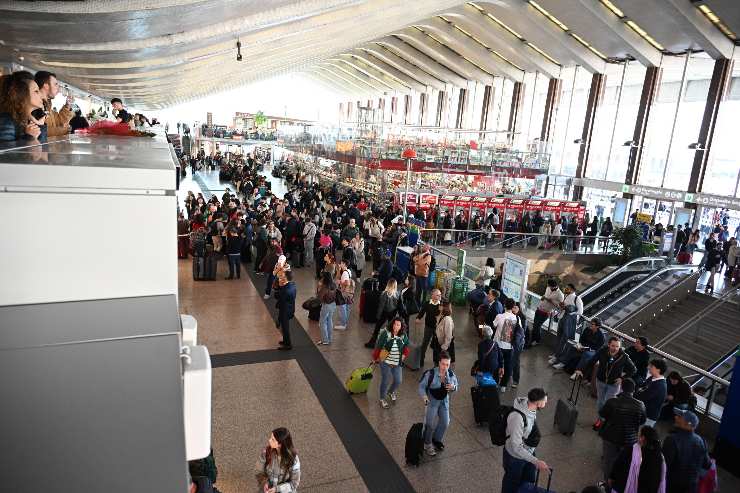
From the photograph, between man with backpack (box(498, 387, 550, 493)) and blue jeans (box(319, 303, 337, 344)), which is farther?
blue jeans (box(319, 303, 337, 344))

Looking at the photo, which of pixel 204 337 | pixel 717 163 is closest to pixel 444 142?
pixel 717 163

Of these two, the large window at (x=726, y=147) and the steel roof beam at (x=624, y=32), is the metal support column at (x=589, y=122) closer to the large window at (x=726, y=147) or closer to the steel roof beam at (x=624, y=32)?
the steel roof beam at (x=624, y=32)

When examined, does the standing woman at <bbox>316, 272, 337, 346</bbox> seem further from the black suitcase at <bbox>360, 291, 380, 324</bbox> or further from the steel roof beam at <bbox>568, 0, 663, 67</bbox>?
the steel roof beam at <bbox>568, 0, 663, 67</bbox>

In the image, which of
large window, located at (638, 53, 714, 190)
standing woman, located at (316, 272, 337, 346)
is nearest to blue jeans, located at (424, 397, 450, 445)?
standing woman, located at (316, 272, 337, 346)

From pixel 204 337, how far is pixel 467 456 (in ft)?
15.8

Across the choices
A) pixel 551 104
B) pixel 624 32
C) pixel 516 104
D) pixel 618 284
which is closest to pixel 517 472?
pixel 618 284

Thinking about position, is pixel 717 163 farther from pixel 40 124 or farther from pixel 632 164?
pixel 40 124

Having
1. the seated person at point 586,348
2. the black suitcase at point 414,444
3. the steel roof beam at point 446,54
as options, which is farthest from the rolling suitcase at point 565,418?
the steel roof beam at point 446,54

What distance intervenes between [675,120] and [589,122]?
5538mm

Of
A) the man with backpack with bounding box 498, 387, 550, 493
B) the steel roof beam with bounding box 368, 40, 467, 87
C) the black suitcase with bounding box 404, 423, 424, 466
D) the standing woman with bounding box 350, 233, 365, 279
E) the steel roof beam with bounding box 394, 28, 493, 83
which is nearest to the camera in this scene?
the man with backpack with bounding box 498, 387, 550, 493

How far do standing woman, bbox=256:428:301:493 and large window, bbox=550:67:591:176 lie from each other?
29.8 m

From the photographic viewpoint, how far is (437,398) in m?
5.39

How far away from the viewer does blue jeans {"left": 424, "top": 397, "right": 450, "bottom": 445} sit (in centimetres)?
548

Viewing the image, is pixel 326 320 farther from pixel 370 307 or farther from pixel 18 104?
pixel 18 104
